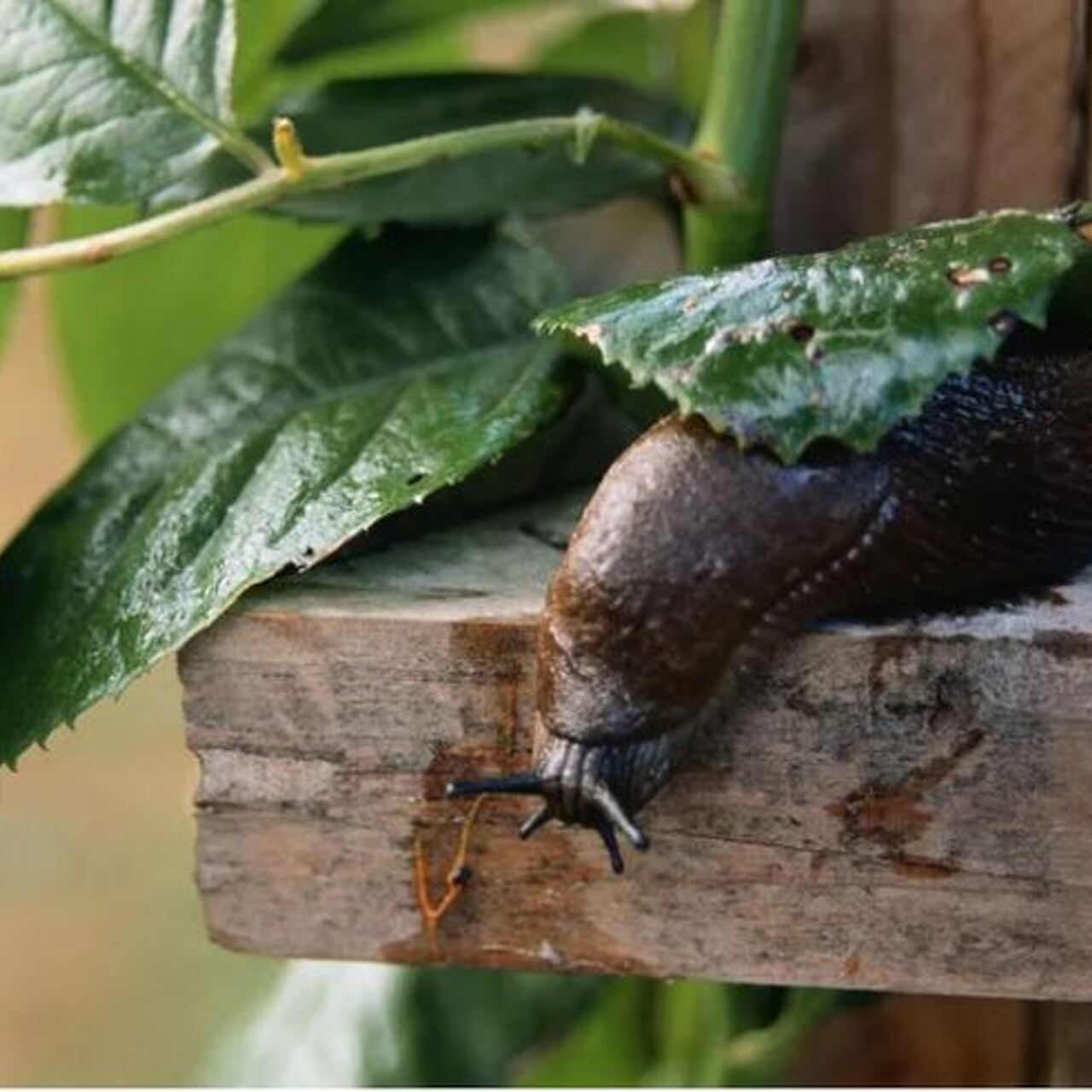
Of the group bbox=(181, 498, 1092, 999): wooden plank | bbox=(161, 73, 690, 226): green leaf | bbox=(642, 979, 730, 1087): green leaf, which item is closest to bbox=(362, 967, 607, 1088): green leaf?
bbox=(642, 979, 730, 1087): green leaf

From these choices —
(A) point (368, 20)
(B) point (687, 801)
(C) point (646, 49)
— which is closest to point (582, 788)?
(B) point (687, 801)

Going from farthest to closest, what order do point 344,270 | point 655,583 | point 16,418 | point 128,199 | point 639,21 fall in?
point 16,418
point 639,21
point 344,270
point 128,199
point 655,583

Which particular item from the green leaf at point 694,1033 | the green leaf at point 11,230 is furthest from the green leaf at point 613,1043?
the green leaf at point 11,230

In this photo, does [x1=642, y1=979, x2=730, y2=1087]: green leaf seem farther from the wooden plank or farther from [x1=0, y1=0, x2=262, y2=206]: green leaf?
[x1=0, y1=0, x2=262, y2=206]: green leaf

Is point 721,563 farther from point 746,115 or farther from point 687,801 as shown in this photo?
point 746,115

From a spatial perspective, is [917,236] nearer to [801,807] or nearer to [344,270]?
[801,807]

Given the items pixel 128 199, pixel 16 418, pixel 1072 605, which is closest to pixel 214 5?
pixel 128 199

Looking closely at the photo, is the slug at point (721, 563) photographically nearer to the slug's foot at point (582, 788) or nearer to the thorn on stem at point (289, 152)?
the slug's foot at point (582, 788)
